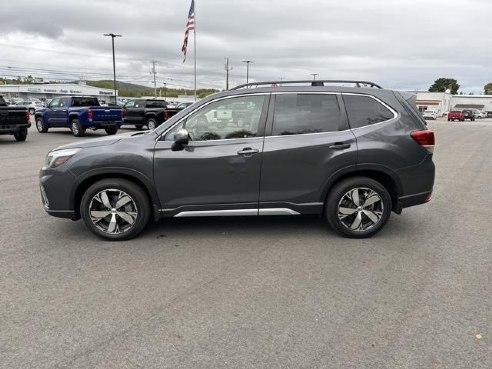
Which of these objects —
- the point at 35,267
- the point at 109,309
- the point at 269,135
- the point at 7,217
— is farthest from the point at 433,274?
the point at 7,217

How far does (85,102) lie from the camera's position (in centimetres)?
2047

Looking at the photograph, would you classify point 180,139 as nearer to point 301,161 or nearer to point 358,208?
point 301,161

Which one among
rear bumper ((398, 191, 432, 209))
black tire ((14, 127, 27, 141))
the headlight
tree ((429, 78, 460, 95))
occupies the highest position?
tree ((429, 78, 460, 95))

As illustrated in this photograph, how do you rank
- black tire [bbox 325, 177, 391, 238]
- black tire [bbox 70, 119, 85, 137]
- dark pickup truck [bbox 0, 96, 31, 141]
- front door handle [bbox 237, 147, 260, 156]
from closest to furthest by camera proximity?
front door handle [bbox 237, 147, 260, 156] < black tire [bbox 325, 177, 391, 238] < dark pickup truck [bbox 0, 96, 31, 141] < black tire [bbox 70, 119, 85, 137]

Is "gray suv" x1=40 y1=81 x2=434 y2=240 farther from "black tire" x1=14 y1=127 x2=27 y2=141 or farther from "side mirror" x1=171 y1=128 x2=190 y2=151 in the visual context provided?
"black tire" x1=14 y1=127 x2=27 y2=141

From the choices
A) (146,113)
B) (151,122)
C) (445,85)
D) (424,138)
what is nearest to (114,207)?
(424,138)

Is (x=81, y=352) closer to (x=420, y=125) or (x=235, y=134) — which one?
(x=235, y=134)

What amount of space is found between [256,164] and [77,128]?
644 inches

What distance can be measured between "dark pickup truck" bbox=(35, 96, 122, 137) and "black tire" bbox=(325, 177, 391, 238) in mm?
15790

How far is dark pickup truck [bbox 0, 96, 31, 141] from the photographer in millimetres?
15398

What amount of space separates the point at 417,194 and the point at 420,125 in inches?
33.1

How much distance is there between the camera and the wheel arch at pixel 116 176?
4.89 meters

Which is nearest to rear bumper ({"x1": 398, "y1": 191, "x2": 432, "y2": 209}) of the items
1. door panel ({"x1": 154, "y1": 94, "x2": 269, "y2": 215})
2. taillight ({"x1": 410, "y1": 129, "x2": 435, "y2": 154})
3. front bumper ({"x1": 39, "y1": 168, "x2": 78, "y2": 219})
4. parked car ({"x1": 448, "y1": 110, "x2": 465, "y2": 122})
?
taillight ({"x1": 410, "y1": 129, "x2": 435, "y2": 154})

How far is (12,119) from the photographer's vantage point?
15789 millimetres
